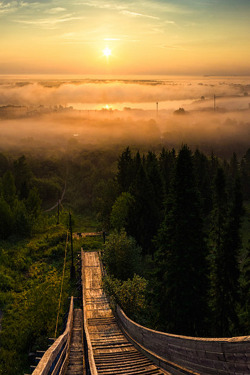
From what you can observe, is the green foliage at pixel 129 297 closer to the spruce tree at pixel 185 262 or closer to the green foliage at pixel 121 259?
the spruce tree at pixel 185 262

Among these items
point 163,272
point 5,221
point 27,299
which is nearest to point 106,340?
point 163,272

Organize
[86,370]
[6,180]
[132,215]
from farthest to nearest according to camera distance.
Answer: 1. [6,180]
2. [132,215]
3. [86,370]

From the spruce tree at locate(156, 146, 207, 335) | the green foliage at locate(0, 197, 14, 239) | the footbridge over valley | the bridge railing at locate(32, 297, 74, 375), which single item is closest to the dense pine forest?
the spruce tree at locate(156, 146, 207, 335)

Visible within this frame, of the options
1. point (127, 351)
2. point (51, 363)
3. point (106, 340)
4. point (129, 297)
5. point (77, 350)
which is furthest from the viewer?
point (129, 297)

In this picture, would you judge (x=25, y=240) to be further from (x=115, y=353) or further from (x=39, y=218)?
(x=115, y=353)

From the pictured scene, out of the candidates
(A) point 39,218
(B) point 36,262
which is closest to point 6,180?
(A) point 39,218

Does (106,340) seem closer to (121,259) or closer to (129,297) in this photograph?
(129,297)
